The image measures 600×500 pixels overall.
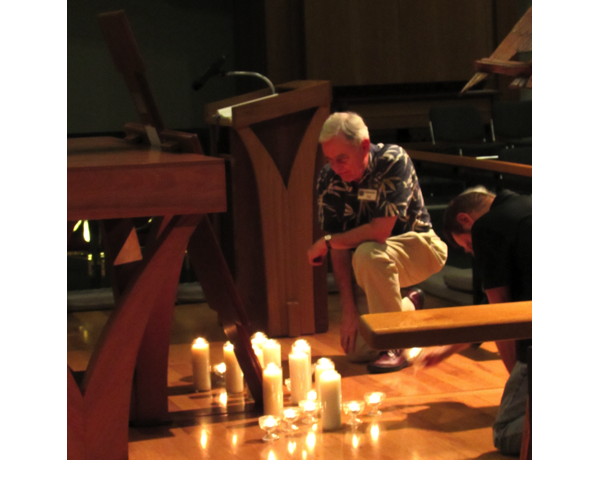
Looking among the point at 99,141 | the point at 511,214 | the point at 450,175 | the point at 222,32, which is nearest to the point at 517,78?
the point at 511,214

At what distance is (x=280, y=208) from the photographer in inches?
182

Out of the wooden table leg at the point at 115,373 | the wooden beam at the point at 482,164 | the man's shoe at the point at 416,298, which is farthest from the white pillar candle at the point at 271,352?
the wooden beam at the point at 482,164

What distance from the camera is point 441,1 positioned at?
9070 mm

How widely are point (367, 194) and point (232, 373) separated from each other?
31.7 inches

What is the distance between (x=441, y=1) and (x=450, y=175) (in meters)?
4.07

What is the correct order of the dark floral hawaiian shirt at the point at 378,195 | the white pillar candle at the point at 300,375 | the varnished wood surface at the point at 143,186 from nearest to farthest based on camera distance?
the varnished wood surface at the point at 143,186
the white pillar candle at the point at 300,375
the dark floral hawaiian shirt at the point at 378,195

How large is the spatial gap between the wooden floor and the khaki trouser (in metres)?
0.28

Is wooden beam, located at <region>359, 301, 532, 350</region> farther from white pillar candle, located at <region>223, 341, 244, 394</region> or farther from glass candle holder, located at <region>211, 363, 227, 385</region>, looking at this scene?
glass candle holder, located at <region>211, 363, 227, 385</region>

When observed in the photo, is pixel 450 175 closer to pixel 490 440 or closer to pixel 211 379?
pixel 211 379

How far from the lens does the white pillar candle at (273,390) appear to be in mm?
3433

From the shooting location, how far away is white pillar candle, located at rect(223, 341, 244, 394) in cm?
380

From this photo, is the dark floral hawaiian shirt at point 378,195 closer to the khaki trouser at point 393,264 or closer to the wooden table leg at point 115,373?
the khaki trouser at point 393,264

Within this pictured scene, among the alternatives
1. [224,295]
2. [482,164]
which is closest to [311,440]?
[224,295]

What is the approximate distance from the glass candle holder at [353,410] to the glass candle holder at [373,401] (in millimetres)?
84
